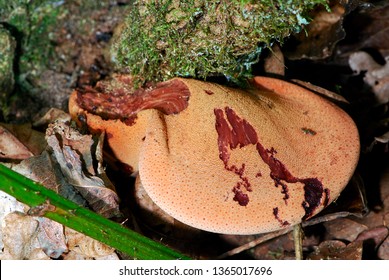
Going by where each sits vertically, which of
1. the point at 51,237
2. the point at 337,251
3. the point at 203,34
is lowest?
the point at 337,251

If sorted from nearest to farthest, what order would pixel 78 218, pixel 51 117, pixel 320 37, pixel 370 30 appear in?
pixel 78 218 < pixel 51 117 < pixel 320 37 < pixel 370 30

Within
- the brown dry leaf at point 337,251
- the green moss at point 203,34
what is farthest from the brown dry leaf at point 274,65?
the brown dry leaf at point 337,251

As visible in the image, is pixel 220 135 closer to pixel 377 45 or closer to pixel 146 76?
pixel 146 76

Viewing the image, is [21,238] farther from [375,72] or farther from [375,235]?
[375,72]

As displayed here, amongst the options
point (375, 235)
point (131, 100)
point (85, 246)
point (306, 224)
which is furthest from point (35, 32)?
point (375, 235)

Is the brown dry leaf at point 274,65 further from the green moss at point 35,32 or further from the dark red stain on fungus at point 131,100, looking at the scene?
the green moss at point 35,32
